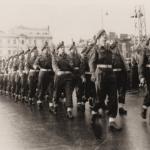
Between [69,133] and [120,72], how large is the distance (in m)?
3.70

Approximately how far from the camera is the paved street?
7.46 metres

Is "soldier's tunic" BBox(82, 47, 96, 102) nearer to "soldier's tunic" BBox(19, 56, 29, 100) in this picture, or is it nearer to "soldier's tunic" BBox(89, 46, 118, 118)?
"soldier's tunic" BBox(89, 46, 118, 118)

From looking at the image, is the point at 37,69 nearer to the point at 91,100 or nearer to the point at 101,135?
the point at 91,100

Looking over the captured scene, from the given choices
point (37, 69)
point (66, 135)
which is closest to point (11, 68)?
point (37, 69)

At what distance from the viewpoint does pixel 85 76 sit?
1327 cm

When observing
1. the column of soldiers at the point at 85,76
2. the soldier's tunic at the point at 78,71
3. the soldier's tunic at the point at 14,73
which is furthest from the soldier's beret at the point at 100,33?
the soldier's tunic at the point at 14,73

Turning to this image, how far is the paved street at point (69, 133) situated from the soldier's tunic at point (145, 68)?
0.51 m

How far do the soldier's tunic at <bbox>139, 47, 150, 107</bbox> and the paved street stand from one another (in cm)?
51

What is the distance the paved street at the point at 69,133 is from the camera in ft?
24.5

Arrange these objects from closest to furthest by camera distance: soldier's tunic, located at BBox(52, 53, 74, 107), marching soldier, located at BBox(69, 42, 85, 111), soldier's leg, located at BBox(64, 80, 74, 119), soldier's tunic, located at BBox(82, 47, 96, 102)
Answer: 1. soldier's leg, located at BBox(64, 80, 74, 119)
2. soldier's tunic, located at BBox(52, 53, 74, 107)
3. soldier's tunic, located at BBox(82, 47, 96, 102)
4. marching soldier, located at BBox(69, 42, 85, 111)

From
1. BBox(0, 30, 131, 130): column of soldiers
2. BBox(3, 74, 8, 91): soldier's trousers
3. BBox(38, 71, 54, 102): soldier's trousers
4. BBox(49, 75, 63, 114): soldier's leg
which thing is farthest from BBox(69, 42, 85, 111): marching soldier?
BBox(3, 74, 8, 91): soldier's trousers

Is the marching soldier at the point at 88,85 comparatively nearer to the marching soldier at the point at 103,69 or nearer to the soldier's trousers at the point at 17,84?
the marching soldier at the point at 103,69

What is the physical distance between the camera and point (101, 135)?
27.5ft

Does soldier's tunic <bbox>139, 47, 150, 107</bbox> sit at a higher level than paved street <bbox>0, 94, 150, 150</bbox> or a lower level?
higher
